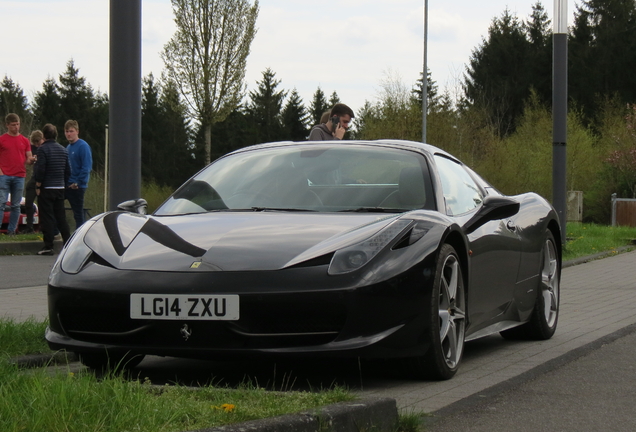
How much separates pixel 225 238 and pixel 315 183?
3.31 ft

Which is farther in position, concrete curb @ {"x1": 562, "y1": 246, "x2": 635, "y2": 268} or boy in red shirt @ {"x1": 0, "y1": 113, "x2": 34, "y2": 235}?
boy in red shirt @ {"x1": 0, "y1": 113, "x2": 34, "y2": 235}

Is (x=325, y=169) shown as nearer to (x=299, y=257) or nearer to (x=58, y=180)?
(x=299, y=257)

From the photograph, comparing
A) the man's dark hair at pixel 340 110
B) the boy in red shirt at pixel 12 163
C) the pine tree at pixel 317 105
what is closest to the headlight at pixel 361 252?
the man's dark hair at pixel 340 110

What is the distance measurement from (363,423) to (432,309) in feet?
4.06

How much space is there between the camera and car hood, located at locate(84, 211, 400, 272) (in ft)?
15.6

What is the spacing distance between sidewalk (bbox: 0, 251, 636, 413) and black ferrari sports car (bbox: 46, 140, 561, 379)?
18 cm

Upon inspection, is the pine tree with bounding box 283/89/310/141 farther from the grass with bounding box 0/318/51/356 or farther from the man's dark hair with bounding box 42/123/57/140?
the grass with bounding box 0/318/51/356

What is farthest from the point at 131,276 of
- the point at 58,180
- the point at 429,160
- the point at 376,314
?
the point at 58,180

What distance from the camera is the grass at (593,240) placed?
16.5 metres

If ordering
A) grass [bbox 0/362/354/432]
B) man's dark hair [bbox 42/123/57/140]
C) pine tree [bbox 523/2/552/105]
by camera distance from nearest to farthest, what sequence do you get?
grass [bbox 0/362/354/432] → man's dark hair [bbox 42/123/57/140] → pine tree [bbox 523/2/552/105]

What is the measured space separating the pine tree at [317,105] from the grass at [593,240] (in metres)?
72.5

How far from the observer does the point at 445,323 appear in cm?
525

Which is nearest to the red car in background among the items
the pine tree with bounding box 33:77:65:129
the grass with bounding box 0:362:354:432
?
the grass with bounding box 0:362:354:432

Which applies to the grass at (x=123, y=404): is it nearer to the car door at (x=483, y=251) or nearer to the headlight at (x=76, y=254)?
the headlight at (x=76, y=254)
